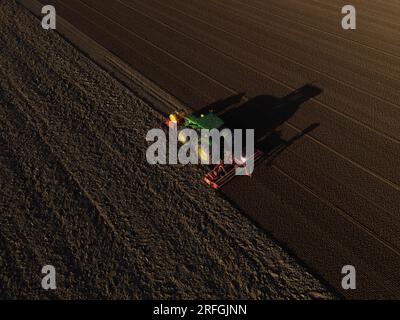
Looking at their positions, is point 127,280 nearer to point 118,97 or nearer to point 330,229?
point 330,229

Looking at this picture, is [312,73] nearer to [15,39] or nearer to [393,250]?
[393,250]

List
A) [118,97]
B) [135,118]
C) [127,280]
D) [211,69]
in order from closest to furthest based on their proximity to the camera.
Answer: [127,280]
[135,118]
[118,97]
[211,69]

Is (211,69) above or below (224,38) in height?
below

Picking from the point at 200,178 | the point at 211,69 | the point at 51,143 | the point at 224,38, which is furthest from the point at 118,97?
the point at 224,38

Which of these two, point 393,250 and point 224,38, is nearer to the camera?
point 393,250
